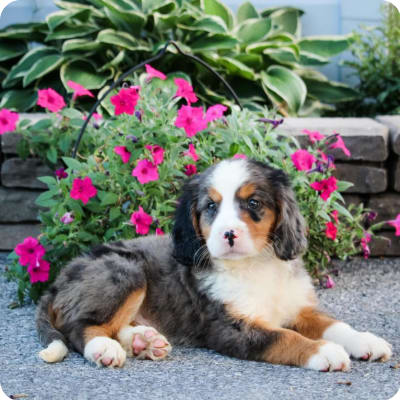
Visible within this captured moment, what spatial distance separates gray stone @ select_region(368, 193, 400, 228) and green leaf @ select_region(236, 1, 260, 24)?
293cm

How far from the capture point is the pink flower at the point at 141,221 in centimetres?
420

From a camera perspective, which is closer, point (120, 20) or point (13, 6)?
point (120, 20)

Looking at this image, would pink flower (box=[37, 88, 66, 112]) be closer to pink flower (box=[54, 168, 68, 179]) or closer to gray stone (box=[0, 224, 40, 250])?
pink flower (box=[54, 168, 68, 179])

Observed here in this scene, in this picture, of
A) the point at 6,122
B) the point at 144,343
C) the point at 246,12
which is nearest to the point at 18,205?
the point at 6,122

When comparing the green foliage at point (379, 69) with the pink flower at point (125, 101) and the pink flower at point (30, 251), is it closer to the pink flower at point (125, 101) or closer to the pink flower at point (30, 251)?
the pink flower at point (125, 101)

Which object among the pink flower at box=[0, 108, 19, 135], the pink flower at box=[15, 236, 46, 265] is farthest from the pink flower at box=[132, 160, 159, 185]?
the pink flower at box=[0, 108, 19, 135]

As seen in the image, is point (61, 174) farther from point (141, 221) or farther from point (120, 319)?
point (120, 319)

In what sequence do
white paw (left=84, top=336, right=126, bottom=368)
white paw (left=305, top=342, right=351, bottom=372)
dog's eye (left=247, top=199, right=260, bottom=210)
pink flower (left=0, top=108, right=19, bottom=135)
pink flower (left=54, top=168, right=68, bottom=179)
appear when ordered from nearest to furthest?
white paw (left=305, top=342, right=351, bottom=372)
white paw (left=84, top=336, right=126, bottom=368)
dog's eye (left=247, top=199, right=260, bottom=210)
pink flower (left=54, top=168, right=68, bottom=179)
pink flower (left=0, top=108, right=19, bottom=135)

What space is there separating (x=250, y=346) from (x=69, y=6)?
16.1 ft

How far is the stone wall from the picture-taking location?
5.55 metres

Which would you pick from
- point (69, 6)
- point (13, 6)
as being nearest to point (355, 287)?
point (69, 6)

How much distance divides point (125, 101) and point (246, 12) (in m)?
3.56

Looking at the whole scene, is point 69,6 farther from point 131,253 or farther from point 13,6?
point 131,253

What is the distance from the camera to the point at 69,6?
283 inches
